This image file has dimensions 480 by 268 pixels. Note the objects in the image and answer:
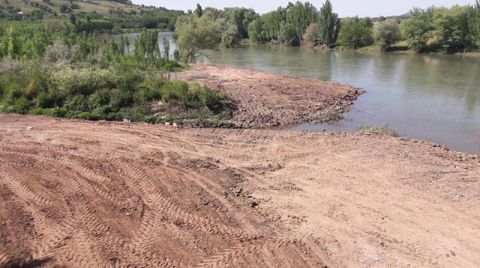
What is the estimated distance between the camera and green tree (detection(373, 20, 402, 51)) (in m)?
67.6

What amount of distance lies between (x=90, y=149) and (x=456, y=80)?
102 ft

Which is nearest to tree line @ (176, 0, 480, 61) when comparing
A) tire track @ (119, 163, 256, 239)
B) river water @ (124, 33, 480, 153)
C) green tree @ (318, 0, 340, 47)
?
green tree @ (318, 0, 340, 47)

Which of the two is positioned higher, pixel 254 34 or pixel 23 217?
pixel 254 34

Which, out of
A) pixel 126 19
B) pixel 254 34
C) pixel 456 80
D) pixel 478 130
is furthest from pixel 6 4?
pixel 478 130

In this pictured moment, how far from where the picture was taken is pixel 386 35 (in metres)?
67.7

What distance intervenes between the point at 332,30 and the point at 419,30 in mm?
16417

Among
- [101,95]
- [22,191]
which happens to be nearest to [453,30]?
[101,95]

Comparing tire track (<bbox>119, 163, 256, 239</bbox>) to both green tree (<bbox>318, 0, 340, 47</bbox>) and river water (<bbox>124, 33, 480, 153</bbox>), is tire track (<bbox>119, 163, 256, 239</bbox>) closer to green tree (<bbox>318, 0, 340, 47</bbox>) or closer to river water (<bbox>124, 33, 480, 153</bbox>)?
river water (<bbox>124, 33, 480, 153</bbox>)

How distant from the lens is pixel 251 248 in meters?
8.55

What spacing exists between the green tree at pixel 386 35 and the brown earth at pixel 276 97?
41.1 meters

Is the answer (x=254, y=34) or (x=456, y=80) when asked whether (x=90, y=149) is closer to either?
(x=456, y=80)

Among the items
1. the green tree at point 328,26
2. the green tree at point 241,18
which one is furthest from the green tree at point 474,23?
the green tree at point 241,18

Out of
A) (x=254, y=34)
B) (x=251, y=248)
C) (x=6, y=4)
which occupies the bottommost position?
(x=251, y=248)

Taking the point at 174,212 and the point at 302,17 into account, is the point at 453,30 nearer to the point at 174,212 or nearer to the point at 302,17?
the point at 302,17
